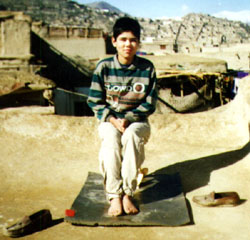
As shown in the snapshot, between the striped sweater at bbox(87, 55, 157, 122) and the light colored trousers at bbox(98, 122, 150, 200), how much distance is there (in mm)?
222

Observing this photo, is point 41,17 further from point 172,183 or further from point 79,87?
point 172,183

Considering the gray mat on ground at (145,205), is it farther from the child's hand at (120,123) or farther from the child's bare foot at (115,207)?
the child's hand at (120,123)

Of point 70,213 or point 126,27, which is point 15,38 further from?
point 70,213

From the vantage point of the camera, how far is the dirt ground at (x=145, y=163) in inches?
88.2

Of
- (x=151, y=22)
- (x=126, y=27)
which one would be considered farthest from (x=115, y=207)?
(x=151, y=22)

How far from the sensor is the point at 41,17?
22.1 meters

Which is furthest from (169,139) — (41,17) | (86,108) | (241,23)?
(241,23)

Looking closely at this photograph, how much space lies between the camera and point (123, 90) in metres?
2.70

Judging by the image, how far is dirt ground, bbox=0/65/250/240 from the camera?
2.24 metres

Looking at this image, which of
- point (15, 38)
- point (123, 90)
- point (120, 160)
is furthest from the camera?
point (15, 38)

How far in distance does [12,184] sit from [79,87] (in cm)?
1440

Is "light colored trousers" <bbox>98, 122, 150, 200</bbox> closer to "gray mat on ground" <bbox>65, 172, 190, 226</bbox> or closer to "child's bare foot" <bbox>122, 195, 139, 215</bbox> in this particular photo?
"child's bare foot" <bbox>122, 195, 139, 215</bbox>

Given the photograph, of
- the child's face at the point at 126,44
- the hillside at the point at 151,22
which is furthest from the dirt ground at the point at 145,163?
the hillside at the point at 151,22

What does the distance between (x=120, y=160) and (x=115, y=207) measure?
349 mm
